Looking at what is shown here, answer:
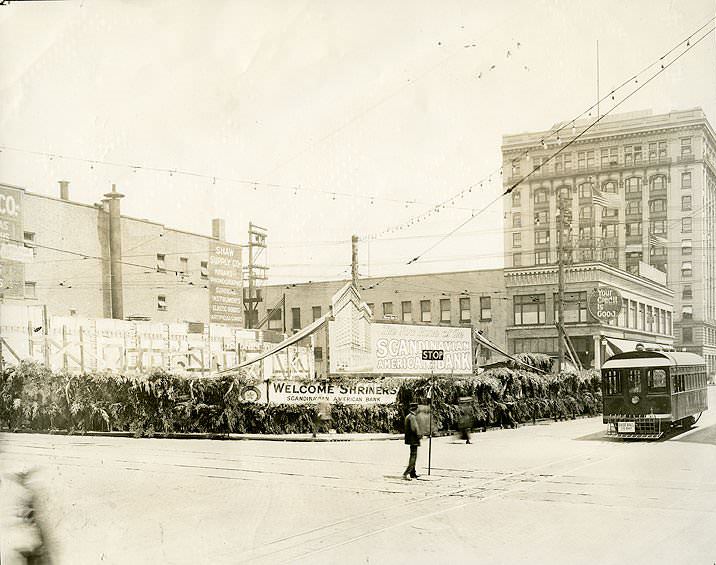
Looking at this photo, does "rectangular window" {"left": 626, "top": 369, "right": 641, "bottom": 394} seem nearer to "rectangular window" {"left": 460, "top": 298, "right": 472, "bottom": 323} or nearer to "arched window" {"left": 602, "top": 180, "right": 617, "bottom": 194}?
"rectangular window" {"left": 460, "top": 298, "right": 472, "bottom": 323}

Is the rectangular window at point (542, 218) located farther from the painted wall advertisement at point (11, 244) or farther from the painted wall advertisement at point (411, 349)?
the painted wall advertisement at point (411, 349)

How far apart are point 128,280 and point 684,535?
21.9 ft

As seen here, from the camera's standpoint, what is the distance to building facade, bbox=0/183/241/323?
7980mm

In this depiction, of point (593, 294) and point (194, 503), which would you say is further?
point (593, 294)

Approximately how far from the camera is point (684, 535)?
7.01m

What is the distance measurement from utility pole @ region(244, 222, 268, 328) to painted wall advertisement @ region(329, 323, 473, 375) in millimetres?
4179

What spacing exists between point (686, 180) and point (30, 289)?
7169 millimetres

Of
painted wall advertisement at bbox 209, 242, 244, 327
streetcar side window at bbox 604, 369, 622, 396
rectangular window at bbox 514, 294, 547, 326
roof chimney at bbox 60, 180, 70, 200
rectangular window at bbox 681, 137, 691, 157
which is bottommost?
streetcar side window at bbox 604, 369, 622, 396

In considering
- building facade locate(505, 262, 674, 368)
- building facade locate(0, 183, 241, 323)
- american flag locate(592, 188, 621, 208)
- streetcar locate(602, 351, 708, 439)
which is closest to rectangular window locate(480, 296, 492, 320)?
building facade locate(505, 262, 674, 368)

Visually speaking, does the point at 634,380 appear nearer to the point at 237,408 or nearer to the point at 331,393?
the point at 331,393

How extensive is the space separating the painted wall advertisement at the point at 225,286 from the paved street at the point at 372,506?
87.9 inches

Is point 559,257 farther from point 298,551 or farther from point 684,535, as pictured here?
point 298,551

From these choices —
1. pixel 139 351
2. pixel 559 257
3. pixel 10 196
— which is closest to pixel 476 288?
pixel 559 257

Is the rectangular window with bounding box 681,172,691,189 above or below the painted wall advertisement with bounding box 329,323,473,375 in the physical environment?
above
